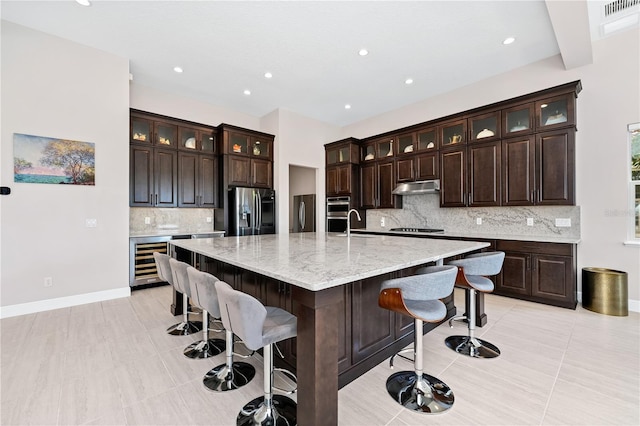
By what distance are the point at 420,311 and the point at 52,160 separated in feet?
15.1

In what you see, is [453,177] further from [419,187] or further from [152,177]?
[152,177]

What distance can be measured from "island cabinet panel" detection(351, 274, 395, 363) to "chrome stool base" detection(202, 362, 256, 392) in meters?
0.81

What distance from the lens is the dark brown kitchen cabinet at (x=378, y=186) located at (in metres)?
5.52

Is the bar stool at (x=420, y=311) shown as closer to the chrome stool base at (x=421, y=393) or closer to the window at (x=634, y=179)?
the chrome stool base at (x=421, y=393)

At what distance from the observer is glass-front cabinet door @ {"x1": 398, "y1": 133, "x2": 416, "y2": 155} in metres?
5.12

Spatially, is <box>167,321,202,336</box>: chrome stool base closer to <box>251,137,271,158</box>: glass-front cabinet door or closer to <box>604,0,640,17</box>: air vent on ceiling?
<box>251,137,271,158</box>: glass-front cabinet door

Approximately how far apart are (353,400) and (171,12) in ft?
13.6

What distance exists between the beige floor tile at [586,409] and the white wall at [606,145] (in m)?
2.51

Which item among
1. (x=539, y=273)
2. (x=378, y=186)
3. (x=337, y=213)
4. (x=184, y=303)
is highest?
(x=378, y=186)

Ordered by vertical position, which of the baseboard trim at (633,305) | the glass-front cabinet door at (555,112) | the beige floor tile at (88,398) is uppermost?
the glass-front cabinet door at (555,112)

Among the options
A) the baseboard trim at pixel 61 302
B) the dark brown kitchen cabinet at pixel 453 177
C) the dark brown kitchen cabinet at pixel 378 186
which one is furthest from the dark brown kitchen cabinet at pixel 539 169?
the baseboard trim at pixel 61 302

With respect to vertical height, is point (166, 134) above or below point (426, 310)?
above

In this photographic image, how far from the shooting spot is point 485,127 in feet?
13.9

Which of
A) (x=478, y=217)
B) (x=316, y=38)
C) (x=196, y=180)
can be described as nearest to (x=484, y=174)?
(x=478, y=217)
